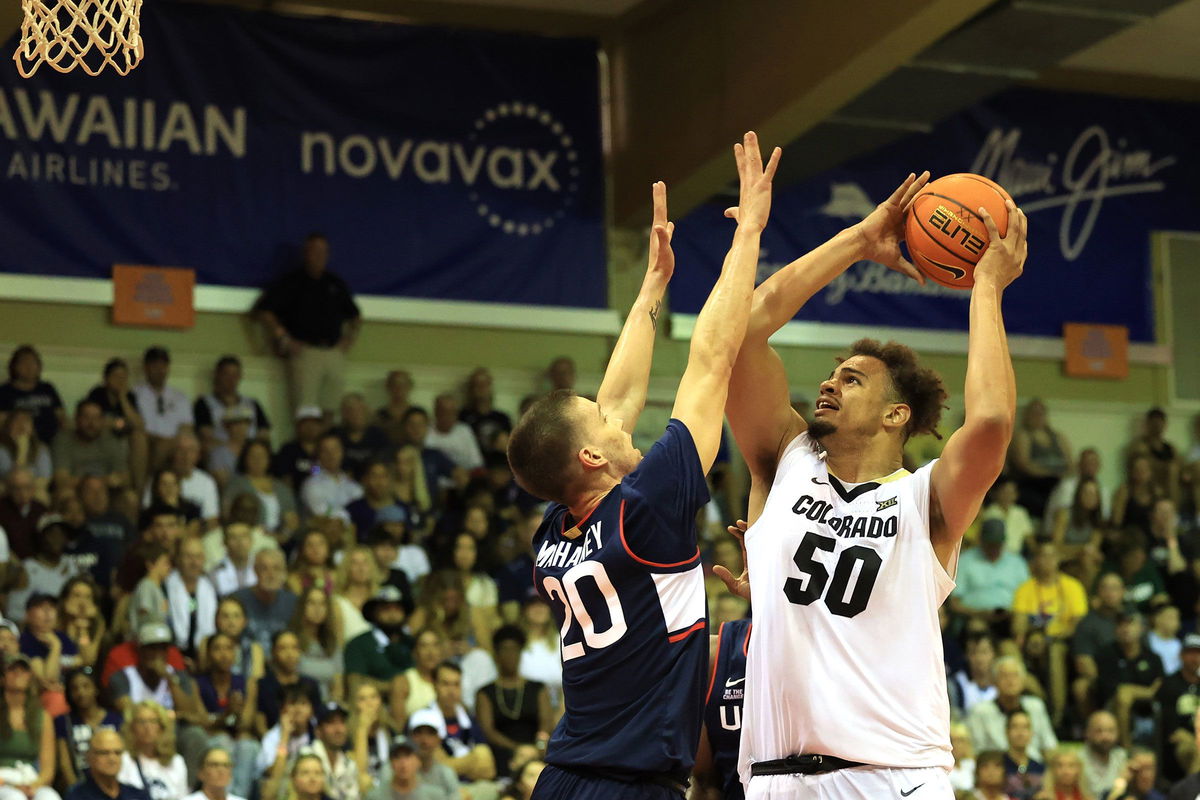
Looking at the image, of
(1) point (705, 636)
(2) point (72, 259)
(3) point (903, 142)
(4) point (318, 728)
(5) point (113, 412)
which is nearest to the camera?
(1) point (705, 636)

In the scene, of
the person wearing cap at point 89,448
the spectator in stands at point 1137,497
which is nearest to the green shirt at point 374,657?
the person wearing cap at point 89,448

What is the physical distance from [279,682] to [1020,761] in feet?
18.7

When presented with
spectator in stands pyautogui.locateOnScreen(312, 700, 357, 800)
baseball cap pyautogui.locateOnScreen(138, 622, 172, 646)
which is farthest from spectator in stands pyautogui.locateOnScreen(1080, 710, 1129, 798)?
baseball cap pyautogui.locateOnScreen(138, 622, 172, 646)

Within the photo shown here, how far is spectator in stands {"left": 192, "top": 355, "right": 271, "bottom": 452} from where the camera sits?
14516 millimetres

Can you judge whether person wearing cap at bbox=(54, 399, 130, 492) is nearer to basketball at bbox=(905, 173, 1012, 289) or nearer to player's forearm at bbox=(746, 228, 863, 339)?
player's forearm at bbox=(746, 228, 863, 339)

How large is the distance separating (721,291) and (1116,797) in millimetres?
8694

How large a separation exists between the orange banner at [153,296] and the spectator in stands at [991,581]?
25.2ft

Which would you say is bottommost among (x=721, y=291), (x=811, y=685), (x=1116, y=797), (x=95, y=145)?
(x=1116, y=797)

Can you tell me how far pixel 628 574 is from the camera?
429cm

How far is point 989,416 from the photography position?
174 inches

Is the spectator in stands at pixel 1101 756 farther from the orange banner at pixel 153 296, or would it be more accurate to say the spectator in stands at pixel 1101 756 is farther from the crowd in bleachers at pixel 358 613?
the orange banner at pixel 153 296

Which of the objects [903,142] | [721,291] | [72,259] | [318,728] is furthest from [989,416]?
[903,142]

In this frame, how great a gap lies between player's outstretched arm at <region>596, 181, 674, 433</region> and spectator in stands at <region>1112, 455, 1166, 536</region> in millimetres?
12371

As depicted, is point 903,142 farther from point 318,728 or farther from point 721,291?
point 721,291
